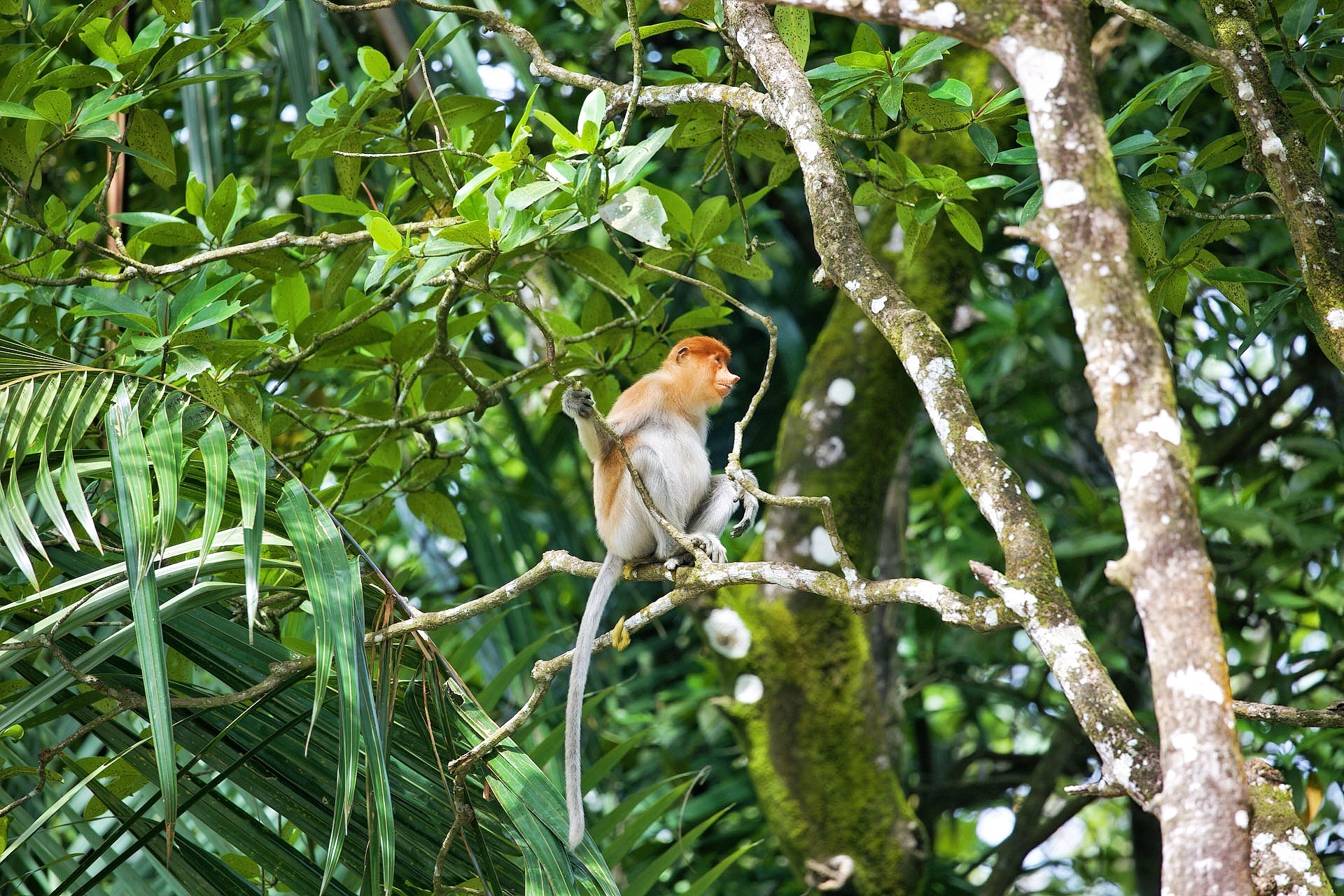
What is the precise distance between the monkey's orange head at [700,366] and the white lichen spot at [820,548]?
57 centimetres

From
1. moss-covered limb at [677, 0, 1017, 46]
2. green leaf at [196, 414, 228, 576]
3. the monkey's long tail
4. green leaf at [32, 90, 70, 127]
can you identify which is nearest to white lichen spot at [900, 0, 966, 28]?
moss-covered limb at [677, 0, 1017, 46]

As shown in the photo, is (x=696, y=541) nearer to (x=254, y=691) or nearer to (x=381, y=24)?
(x=254, y=691)

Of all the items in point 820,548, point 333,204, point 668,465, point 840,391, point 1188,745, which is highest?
point 840,391

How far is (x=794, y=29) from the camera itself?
242 centimetres

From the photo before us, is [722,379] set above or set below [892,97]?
above

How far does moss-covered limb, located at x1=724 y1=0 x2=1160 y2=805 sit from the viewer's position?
54.9 inches

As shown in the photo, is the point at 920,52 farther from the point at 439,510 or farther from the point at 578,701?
the point at 439,510

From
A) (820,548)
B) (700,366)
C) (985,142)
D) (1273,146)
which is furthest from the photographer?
(820,548)

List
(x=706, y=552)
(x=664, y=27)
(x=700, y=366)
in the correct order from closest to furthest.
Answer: (x=664, y=27) → (x=706, y=552) → (x=700, y=366)

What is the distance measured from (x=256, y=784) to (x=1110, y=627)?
371 centimetres

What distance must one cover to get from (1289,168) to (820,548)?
2096mm

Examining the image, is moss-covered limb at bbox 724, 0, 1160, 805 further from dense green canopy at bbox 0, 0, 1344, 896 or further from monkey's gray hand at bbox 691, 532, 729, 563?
monkey's gray hand at bbox 691, 532, 729, 563

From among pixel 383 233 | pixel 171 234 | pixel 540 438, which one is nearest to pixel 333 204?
pixel 171 234

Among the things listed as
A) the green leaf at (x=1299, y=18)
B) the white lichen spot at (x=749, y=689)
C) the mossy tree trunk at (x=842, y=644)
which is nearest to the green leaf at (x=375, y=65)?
the green leaf at (x=1299, y=18)
